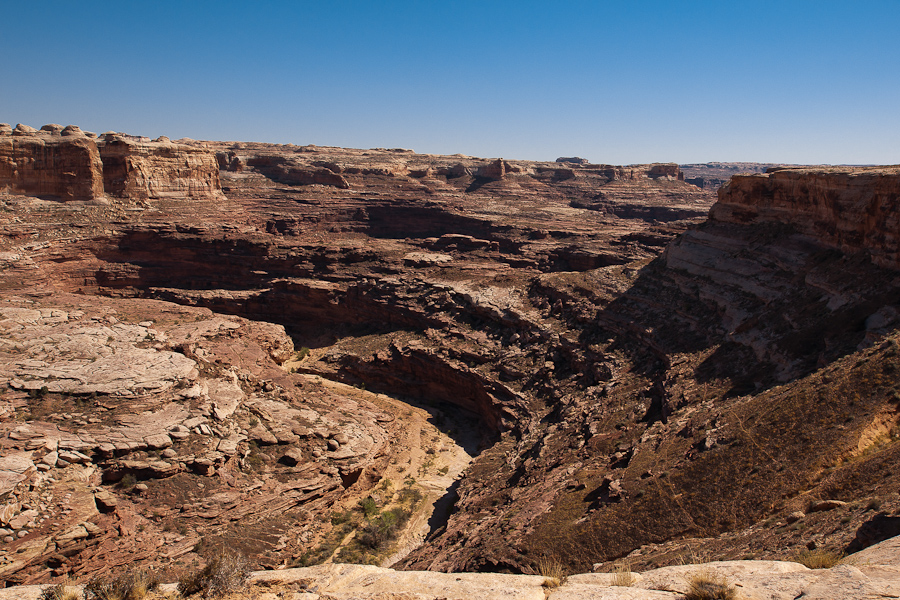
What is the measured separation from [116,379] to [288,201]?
151 ft

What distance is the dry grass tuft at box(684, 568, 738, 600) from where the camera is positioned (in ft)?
23.6

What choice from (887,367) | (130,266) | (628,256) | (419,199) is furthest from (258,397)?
(419,199)

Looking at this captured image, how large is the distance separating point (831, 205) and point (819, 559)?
2185 cm

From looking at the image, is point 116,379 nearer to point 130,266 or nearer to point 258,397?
point 258,397

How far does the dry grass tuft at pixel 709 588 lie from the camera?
23.6 ft

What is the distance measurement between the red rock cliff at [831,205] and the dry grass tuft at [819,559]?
16686mm

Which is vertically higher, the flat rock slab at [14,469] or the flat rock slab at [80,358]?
the flat rock slab at [80,358]

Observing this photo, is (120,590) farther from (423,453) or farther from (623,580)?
(423,453)

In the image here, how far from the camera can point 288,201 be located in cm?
6550

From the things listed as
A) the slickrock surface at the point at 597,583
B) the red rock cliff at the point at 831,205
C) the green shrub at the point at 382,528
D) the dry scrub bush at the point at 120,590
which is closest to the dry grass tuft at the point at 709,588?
the slickrock surface at the point at 597,583

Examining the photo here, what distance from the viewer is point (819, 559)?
26.7 ft

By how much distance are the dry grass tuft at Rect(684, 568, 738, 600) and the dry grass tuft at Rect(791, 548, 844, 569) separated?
1.62 meters

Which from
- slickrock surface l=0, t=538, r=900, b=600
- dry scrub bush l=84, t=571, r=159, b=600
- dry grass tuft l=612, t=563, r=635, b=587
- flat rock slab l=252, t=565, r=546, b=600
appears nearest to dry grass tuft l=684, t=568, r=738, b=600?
slickrock surface l=0, t=538, r=900, b=600

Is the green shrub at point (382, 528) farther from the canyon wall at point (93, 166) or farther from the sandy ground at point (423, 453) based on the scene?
the canyon wall at point (93, 166)
